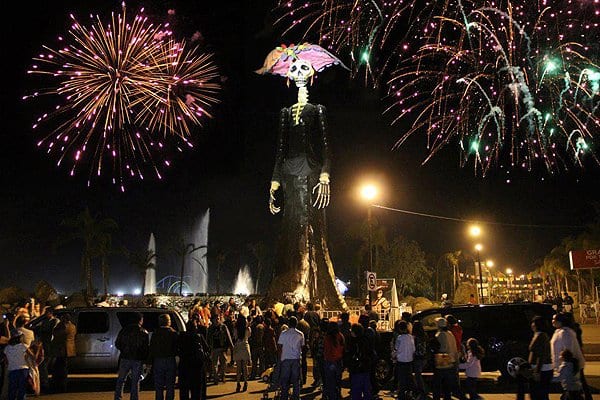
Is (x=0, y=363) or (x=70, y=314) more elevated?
(x=70, y=314)

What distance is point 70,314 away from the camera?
15.2 m

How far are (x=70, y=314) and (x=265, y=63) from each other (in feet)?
59.5

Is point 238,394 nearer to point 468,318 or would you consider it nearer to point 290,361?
point 290,361

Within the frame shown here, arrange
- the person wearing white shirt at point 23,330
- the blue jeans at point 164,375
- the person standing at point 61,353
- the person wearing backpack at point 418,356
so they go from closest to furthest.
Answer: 1. the blue jeans at point 164,375
2. the person wearing backpack at point 418,356
3. the person wearing white shirt at point 23,330
4. the person standing at point 61,353

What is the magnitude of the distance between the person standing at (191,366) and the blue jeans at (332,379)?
2238 millimetres

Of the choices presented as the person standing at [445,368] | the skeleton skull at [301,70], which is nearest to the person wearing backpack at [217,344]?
the person standing at [445,368]

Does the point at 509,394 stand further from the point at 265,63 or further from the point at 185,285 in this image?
the point at 185,285

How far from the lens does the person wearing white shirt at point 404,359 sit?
37.2 ft

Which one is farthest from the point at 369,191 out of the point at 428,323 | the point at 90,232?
the point at 90,232

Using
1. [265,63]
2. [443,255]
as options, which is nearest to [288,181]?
[265,63]

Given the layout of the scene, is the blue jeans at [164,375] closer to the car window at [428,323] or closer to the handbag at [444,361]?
the handbag at [444,361]

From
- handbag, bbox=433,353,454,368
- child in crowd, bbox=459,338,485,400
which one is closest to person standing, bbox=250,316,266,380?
child in crowd, bbox=459,338,485,400

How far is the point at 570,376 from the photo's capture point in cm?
920

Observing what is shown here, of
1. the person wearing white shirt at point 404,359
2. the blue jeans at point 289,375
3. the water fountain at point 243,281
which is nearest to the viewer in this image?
the blue jeans at point 289,375
